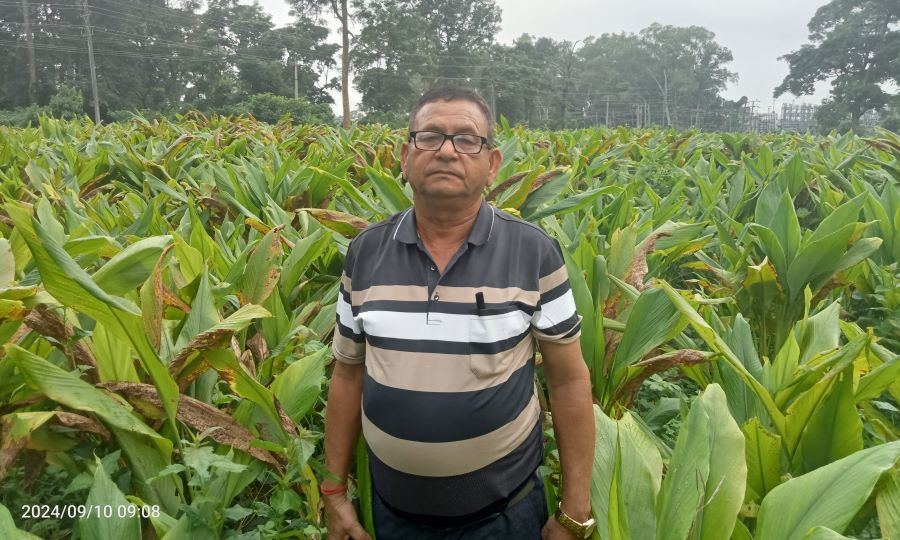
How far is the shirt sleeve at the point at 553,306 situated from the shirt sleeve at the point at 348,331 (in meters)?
0.38

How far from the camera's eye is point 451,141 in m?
1.34

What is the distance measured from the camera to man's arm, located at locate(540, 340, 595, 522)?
135cm

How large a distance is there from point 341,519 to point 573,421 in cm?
55

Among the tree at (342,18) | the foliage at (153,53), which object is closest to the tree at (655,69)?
the foliage at (153,53)

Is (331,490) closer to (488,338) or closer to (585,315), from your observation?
(488,338)

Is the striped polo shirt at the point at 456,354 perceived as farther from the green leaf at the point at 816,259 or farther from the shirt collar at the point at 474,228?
the green leaf at the point at 816,259

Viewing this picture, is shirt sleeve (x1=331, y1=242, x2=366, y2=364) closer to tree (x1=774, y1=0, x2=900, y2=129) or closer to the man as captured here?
the man

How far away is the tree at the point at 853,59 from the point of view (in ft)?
139

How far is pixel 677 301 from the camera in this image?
4.25 feet

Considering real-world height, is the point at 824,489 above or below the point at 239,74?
below

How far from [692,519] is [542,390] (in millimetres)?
760

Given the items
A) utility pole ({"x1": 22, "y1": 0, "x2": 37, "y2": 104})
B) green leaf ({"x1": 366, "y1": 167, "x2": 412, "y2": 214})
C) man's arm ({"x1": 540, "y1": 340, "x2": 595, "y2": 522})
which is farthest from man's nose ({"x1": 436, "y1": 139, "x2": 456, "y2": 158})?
utility pole ({"x1": 22, "y1": 0, "x2": 37, "y2": 104})

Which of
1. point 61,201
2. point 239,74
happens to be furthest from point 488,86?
point 61,201

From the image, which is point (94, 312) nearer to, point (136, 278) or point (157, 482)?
point (136, 278)
